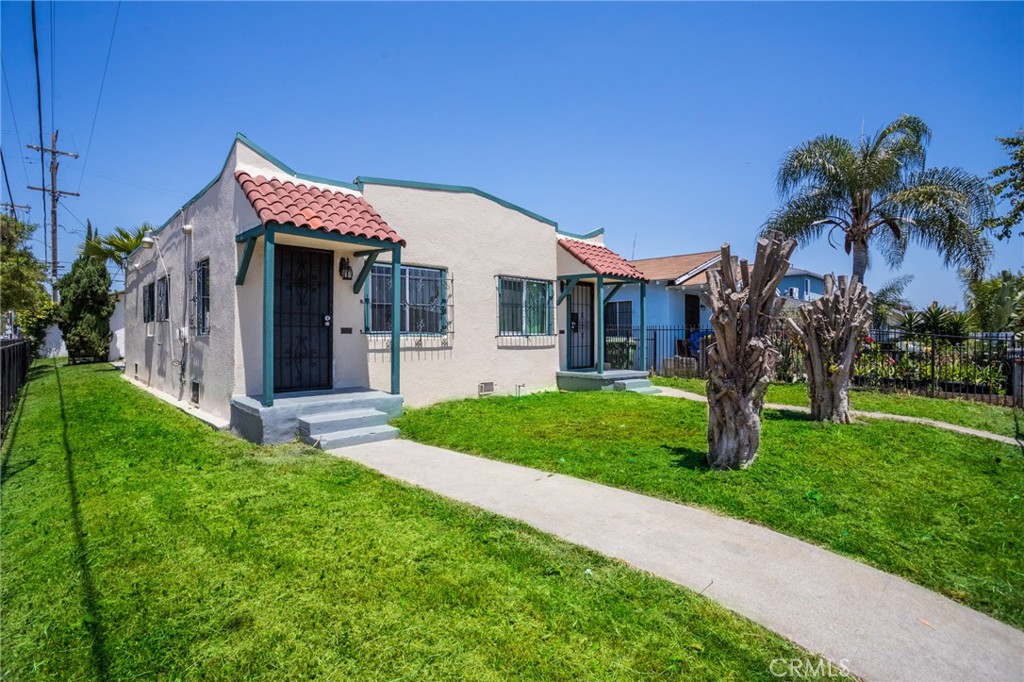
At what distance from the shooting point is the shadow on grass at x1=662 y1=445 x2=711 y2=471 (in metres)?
5.80

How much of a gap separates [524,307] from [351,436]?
6069mm

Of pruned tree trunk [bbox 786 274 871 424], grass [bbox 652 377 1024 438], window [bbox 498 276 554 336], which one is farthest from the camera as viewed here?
window [bbox 498 276 554 336]

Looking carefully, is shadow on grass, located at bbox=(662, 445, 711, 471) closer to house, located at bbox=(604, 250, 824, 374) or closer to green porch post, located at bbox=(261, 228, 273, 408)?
green porch post, located at bbox=(261, 228, 273, 408)

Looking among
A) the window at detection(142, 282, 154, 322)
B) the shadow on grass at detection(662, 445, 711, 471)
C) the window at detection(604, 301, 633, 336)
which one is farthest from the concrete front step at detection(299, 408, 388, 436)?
the window at detection(604, 301, 633, 336)

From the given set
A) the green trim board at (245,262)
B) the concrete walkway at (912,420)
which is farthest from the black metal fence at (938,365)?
the green trim board at (245,262)

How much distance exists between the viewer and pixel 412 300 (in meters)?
9.97

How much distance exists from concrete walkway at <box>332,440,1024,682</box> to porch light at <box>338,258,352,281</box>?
15.8 feet

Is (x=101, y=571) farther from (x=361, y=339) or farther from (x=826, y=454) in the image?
(x=826, y=454)

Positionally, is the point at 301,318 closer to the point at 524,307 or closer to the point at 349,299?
the point at 349,299

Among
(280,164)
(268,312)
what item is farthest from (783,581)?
(280,164)

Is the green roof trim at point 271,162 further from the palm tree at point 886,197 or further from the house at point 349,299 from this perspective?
the palm tree at point 886,197

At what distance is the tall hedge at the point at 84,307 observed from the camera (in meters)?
20.3

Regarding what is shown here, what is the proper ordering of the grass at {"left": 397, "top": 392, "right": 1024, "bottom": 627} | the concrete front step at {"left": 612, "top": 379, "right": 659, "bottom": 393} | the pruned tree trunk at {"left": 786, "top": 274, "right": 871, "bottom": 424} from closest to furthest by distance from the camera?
the grass at {"left": 397, "top": 392, "right": 1024, "bottom": 627} → the pruned tree trunk at {"left": 786, "top": 274, "right": 871, "bottom": 424} → the concrete front step at {"left": 612, "top": 379, "right": 659, "bottom": 393}

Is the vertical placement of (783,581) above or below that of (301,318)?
below
